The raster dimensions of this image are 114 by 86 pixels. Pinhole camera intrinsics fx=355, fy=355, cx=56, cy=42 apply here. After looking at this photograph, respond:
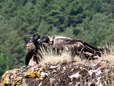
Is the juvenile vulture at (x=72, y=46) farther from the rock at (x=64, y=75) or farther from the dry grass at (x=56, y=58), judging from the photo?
the rock at (x=64, y=75)

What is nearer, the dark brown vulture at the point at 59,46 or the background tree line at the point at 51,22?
the dark brown vulture at the point at 59,46

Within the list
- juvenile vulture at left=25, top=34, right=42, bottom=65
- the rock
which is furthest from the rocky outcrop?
juvenile vulture at left=25, top=34, right=42, bottom=65

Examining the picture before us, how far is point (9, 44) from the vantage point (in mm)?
59906

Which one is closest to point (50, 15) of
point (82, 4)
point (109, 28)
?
point (82, 4)

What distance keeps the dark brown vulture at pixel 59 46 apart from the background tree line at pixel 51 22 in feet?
152

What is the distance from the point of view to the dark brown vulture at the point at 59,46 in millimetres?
5309

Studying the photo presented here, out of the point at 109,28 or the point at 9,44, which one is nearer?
the point at 9,44

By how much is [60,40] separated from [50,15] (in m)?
77.6

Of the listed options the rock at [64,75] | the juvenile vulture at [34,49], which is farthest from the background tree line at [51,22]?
the rock at [64,75]

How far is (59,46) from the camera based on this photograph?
5.43 metres

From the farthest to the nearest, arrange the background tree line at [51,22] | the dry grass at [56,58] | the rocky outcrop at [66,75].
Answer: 1. the background tree line at [51,22]
2. the dry grass at [56,58]
3. the rocky outcrop at [66,75]

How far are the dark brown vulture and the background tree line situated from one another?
4641 cm

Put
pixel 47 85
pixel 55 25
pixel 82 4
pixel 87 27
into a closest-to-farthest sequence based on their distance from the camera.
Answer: pixel 47 85, pixel 87 27, pixel 55 25, pixel 82 4

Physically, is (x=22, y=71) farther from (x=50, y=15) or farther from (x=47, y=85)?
(x=50, y=15)
